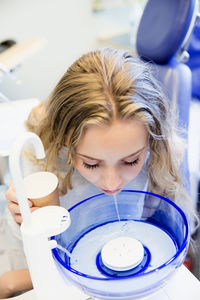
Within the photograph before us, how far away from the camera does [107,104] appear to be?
2.35ft

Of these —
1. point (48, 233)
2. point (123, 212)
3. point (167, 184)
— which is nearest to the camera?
point (48, 233)

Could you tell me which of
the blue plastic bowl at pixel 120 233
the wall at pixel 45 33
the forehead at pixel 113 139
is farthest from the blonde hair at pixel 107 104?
the wall at pixel 45 33

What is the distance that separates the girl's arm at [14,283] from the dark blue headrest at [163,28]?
32.4 inches

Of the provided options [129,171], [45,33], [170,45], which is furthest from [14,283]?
[45,33]

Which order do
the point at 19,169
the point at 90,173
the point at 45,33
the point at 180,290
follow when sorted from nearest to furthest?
the point at 19,169
the point at 180,290
the point at 90,173
the point at 45,33

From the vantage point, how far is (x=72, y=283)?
0.61 m

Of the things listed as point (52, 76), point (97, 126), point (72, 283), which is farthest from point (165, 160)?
point (52, 76)

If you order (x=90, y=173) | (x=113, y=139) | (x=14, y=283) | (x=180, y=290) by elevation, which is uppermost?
(x=113, y=139)

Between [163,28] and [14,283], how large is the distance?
35.9 inches

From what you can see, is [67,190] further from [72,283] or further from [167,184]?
[72,283]

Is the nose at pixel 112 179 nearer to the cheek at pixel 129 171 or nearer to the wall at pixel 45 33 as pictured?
the cheek at pixel 129 171

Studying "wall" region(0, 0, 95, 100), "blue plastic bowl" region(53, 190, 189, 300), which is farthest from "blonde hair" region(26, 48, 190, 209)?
"wall" region(0, 0, 95, 100)

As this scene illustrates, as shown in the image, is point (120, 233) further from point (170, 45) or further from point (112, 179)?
point (170, 45)

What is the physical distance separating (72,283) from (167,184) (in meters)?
0.43
